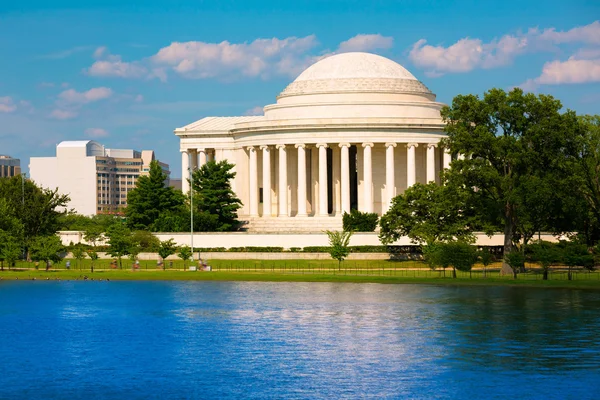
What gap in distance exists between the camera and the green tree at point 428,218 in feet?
366

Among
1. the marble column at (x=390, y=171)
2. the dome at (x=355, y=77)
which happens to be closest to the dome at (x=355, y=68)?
the dome at (x=355, y=77)

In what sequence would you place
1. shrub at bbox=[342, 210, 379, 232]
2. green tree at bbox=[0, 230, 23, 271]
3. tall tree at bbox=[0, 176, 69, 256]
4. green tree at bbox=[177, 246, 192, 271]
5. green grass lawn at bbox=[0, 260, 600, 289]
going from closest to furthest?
green grass lawn at bbox=[0, 260, 600, 289] < green tree at bbox=[0, 230, 23, 271] < green tree at bbox=[177, 246, 192, 271] < tall tree at bbox=[0, 176, 69, 256] < shrub at bbox=[342, 210, 379, 232]

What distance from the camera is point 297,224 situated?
5354 inches

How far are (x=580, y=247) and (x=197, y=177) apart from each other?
174ft

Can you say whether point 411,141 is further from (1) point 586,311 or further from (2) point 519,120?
(1) point 586,311

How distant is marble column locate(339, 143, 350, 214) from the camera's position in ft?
451

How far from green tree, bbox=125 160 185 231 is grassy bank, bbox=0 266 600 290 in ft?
68.8

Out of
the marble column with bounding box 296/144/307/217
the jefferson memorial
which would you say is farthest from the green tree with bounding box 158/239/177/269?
the marble column with bounding box 296/144/307/217

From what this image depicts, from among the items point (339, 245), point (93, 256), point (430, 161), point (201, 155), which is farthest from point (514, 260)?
point (201, 155)

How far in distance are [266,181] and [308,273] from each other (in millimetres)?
36976

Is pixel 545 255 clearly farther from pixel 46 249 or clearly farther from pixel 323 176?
pixel 46 249

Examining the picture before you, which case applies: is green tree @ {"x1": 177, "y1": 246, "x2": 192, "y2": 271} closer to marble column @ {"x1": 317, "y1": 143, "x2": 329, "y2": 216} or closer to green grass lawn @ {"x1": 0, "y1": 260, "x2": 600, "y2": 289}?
green grass lawn @ {"x1": 0, "y1": 260, "x2": 600, "y2": 289}

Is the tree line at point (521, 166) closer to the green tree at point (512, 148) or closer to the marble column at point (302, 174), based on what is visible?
the green tree at point (512, 148)

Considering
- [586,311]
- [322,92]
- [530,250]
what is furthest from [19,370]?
[322,92]
